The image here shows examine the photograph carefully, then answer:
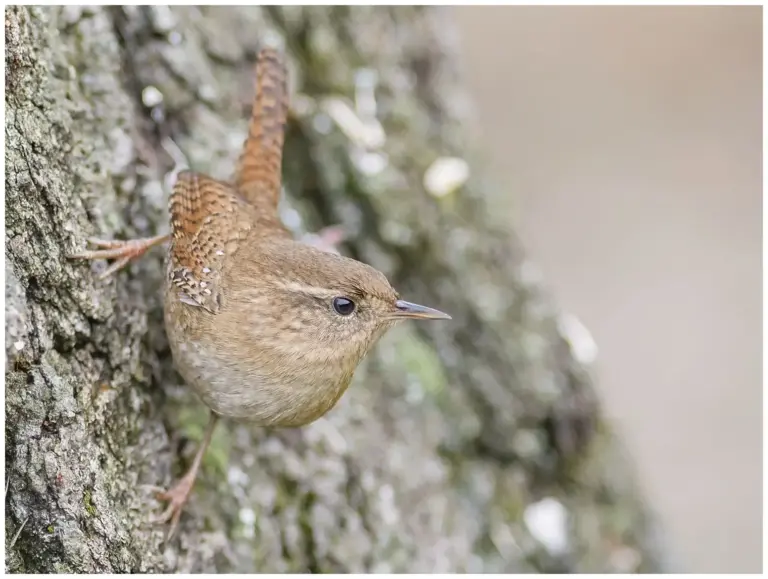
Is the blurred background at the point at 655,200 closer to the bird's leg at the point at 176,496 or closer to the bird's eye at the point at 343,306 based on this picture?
the bird's eye at the point at 343,306

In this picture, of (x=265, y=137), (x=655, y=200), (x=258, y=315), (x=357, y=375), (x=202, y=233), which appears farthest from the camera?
(x=655, y=200)

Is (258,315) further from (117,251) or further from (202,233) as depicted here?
(117,251)

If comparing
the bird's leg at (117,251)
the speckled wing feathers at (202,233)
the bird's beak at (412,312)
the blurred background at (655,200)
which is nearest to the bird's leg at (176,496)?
the speckled wing feathers at (202,233)

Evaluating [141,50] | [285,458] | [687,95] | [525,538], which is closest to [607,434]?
[525,538]

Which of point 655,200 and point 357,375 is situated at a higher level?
point 655,200

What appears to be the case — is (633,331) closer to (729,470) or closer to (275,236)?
(729,470)

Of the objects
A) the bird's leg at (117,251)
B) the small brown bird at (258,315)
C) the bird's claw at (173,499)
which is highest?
the bird's leg at (117,251)

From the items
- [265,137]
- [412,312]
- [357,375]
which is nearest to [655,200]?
[357,375]
